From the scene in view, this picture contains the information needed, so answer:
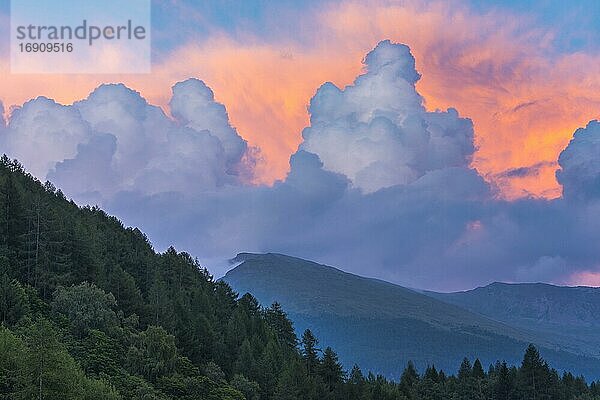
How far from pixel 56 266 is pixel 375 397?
67.3 metres

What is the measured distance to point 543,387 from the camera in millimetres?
178500

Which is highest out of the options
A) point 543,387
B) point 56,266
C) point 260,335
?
point 56,266

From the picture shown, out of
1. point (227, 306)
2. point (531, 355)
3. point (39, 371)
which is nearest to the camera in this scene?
point (39, 371)

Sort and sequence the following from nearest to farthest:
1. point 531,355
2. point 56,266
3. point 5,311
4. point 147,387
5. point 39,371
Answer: point 39,371
point 147,387
point 5,311
point 56,266
point 531,355

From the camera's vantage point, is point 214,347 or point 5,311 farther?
point 214,347

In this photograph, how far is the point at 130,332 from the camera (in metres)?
106

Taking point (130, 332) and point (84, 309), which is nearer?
point (84, 309)

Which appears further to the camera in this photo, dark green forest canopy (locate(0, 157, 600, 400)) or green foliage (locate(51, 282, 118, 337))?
green foliage (locate(51, 282, 118, 337))

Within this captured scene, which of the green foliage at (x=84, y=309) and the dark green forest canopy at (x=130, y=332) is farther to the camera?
the green foliage at (x=84, y=309)

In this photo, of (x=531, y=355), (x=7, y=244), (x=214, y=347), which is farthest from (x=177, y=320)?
(x=531, y=355)

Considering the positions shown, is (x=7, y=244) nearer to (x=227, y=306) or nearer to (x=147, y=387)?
(x=147, y=387)

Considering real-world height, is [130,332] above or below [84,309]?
below

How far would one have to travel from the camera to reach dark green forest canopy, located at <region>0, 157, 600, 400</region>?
77.8 meters

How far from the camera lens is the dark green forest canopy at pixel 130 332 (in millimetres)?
77750
